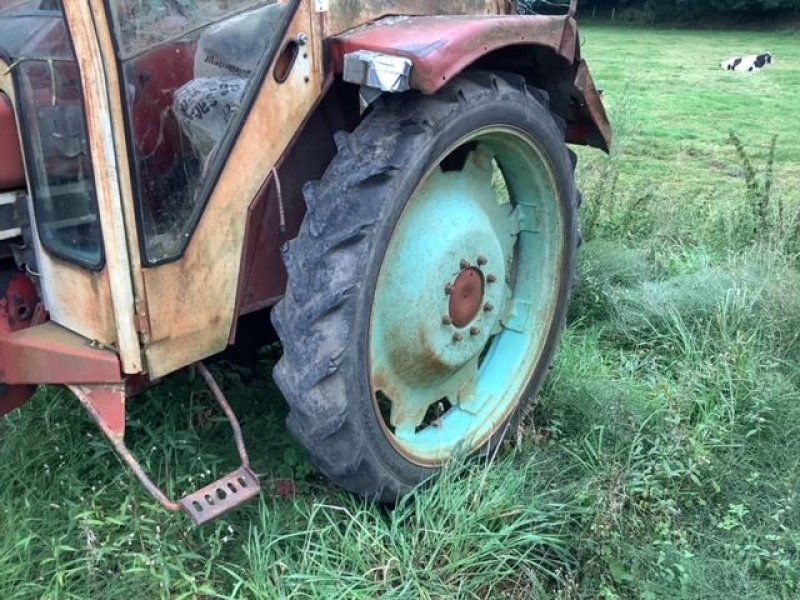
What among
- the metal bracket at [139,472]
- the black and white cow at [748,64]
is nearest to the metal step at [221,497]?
the metal bracket at [139,472]

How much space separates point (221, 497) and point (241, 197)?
0.74 metres

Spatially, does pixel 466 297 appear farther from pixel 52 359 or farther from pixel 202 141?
pixel 52 359

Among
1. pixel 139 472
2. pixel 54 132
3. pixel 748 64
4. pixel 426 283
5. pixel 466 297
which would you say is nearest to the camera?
pixel 54 132

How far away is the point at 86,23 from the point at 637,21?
32056 mm

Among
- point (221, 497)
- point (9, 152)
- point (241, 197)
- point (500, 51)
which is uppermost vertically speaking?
point (500, 51)

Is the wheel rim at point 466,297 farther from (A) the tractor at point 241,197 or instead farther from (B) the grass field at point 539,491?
(B) the grass field at point 539,491

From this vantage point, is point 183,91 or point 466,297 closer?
point 183,91

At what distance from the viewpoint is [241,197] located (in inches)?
87.6

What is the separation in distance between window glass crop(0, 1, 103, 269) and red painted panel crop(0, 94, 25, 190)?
6cm

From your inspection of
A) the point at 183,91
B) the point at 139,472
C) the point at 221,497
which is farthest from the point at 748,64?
the point at 139,472

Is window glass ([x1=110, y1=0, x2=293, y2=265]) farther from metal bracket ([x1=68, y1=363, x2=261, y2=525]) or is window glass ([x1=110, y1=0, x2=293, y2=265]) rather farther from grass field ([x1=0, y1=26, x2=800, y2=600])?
grass field ([x1=0, y1=26, x2=800, y2=600])

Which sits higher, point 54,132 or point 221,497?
point 54,132

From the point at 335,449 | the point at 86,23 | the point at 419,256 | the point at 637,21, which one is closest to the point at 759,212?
the point at 419,256

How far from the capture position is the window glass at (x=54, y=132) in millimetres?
1987
